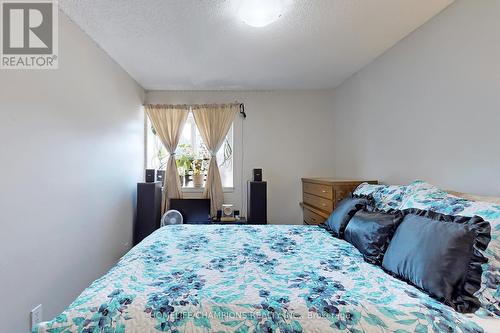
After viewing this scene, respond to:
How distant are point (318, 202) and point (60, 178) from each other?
2592 mm

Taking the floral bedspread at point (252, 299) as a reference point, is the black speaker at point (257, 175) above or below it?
above

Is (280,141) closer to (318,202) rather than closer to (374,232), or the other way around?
(318,202)

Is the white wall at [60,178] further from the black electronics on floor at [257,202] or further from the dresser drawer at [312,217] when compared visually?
the dresser drawer at [312,217]

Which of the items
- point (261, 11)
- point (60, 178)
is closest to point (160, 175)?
point (60, 178)

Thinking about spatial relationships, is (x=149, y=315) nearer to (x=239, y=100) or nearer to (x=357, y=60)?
(x=357, y=60)

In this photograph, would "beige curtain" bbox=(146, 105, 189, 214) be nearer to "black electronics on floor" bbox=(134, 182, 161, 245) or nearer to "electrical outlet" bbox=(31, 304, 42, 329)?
"black electronics on floor" bbox=(134, 182, 161, 245)

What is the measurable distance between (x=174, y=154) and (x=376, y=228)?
3015 mm

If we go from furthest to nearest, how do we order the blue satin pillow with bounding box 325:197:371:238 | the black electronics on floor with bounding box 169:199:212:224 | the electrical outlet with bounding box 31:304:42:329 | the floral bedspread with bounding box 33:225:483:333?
1. the black electronics on floor with bounding box 169:199:212:224
2. the blue satin pillow with bounding box 325:197:371:238
3. the electrical outlet with bounding box 31:304:42:329
4. the floral bedspread with bounding box 33:225:483:333

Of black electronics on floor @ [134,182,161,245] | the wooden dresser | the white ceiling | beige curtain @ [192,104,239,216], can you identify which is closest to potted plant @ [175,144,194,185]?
beige curtain @ [192,104,239,216]

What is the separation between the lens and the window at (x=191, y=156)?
3875 millimetres

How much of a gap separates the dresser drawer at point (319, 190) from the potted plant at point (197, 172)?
5.12ft

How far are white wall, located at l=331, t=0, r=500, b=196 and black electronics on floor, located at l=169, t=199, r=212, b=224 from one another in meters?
2.17

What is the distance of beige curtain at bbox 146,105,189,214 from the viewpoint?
12.3 feet

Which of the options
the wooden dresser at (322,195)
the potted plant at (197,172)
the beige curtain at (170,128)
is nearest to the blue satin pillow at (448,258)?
Answer: the wooden dresser at (322,195)
